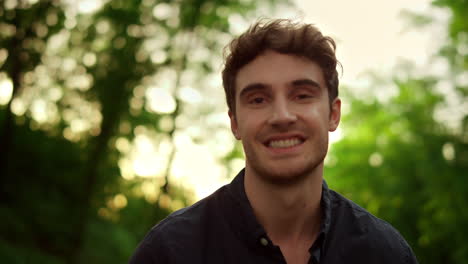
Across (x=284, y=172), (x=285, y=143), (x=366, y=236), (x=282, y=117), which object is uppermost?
(x=282, y=117)

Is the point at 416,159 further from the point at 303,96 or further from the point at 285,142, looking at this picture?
the point at 285,142

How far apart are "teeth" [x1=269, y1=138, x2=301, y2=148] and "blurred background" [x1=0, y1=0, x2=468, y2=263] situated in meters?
10.6

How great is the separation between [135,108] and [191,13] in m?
A: 3.31

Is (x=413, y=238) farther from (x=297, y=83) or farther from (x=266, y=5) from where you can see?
(x=297, y=83)

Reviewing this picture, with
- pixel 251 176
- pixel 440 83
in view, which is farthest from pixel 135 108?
pixel 251 176

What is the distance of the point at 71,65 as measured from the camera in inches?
611

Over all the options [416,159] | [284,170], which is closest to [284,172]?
[284,170]

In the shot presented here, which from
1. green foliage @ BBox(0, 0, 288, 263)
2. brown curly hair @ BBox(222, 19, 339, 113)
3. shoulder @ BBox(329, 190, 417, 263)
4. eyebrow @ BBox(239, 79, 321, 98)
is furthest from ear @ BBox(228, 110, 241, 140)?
green foliage @ BBox(0, 0, 288, 263)

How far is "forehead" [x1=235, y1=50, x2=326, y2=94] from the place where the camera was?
276 centimetres

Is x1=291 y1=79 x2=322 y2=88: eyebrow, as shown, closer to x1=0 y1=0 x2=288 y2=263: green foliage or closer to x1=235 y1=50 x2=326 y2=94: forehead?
x1=235 y1=50 x2=326 y2=94: forehead

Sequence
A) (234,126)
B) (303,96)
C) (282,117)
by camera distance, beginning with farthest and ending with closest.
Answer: (234,126) < (303,96) < (282,117)

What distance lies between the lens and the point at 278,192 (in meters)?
2.79

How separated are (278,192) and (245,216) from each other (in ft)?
0.66

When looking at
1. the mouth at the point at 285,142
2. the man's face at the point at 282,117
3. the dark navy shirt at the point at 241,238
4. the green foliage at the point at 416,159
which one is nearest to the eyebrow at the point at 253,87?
the man's face at the point at 282,117
